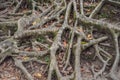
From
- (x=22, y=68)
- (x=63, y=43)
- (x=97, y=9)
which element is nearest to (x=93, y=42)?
(x=63, y=43)

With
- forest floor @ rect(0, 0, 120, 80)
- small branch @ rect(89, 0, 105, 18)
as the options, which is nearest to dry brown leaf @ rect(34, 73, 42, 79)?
forest floor @ rect(0, 0, 120, 80)

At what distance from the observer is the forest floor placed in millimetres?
5746

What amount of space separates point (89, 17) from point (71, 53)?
1291mm

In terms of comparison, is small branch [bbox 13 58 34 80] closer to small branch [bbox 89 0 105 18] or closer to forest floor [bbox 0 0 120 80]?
forest floor [bbox 0 0 120 80]

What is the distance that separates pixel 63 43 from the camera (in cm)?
638

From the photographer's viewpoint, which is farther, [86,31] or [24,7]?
[24,7]

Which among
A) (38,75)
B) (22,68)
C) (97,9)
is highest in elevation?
(97,9)

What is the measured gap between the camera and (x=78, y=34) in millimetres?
6348

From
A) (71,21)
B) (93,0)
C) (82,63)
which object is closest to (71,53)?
(82,63)

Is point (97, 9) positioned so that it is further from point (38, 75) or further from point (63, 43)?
point (38, 75)

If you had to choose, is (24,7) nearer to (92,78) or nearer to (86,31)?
(86,31)

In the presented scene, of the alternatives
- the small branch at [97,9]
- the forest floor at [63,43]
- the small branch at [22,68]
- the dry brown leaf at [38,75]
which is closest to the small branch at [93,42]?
the forest floor at [63,43]

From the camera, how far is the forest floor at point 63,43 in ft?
18.9

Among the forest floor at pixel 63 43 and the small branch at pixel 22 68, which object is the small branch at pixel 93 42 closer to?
the forest floor at pixel 63 43
